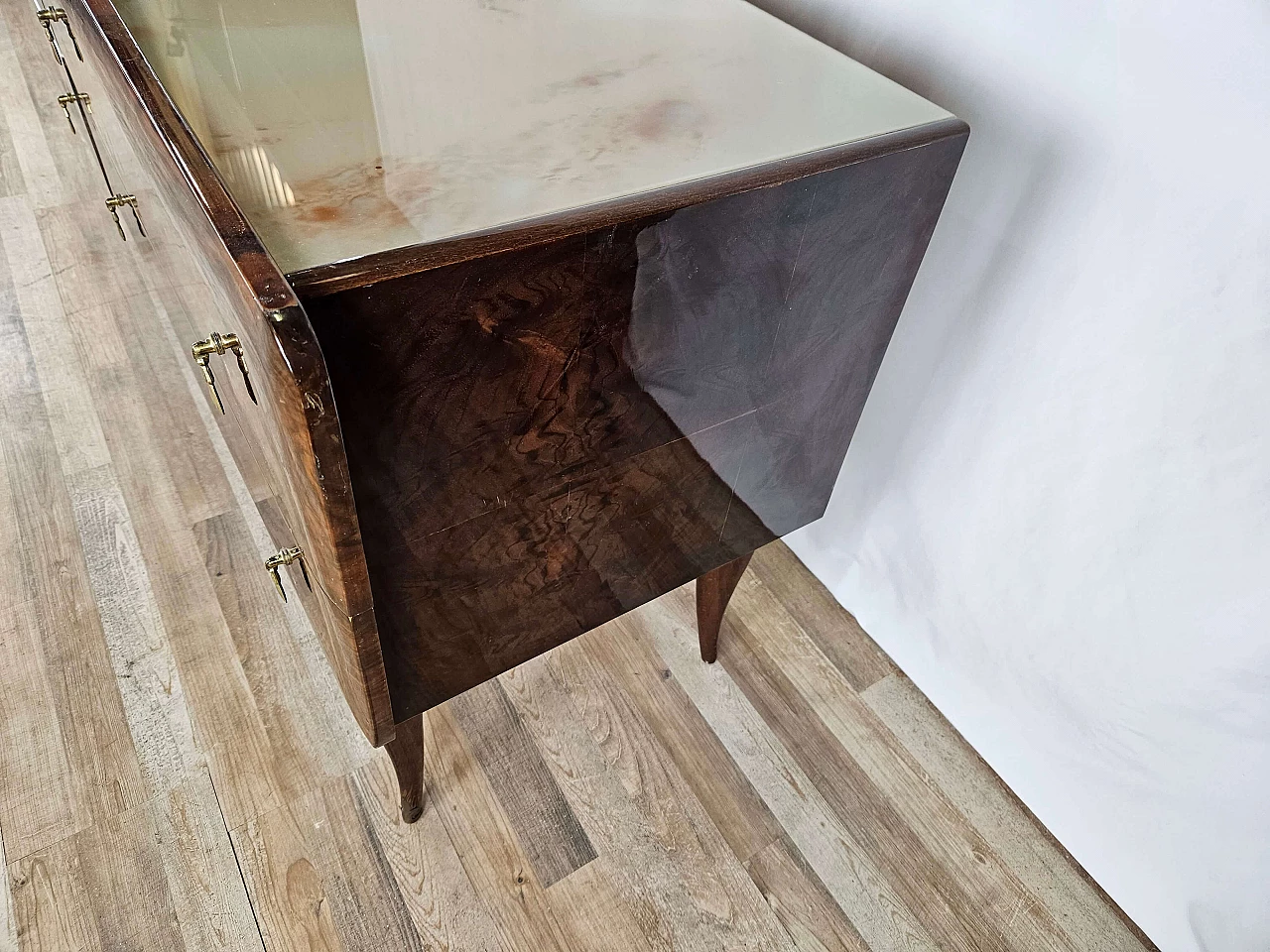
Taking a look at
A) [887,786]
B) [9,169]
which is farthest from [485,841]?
[9,169]

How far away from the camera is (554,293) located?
466mm

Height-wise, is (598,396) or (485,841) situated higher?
(598,396)

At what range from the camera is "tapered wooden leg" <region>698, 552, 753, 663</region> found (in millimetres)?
900

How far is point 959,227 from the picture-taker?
74 cm

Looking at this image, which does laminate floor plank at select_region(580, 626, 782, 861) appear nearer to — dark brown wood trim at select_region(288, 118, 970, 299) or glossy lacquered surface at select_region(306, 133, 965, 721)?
glossy lacquered surface at select_region(306, 133, 965, 721)

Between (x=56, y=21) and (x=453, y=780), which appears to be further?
(x=453, y=780)

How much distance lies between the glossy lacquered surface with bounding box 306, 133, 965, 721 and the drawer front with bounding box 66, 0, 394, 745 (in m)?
0.02

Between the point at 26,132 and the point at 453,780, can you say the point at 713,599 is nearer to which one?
the point at 453,780

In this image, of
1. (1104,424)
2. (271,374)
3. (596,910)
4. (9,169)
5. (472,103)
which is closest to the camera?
(271,374)

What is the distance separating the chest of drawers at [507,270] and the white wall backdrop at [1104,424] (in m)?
0.12

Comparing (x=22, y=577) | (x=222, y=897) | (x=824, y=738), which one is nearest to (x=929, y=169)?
(x=824, y=738)

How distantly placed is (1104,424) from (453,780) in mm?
688

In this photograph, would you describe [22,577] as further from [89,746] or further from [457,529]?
[457,529]

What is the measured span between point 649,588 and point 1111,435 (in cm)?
38
